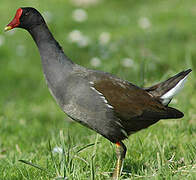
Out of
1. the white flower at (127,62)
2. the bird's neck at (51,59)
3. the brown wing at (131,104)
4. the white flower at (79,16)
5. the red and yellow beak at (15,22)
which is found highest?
the red and yellow beak at (15,22)

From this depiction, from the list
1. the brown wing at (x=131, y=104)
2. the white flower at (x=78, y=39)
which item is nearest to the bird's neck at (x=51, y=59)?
the brown wing at (x=131, y=104)

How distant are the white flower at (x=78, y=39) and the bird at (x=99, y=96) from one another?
4.85m

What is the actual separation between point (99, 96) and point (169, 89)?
70cm

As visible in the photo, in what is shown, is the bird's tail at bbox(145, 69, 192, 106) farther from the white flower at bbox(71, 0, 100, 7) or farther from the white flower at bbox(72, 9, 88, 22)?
the white flower at bbox(71, 0, 100, 7)

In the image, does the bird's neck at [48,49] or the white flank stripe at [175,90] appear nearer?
the bird's neck at [48,49]

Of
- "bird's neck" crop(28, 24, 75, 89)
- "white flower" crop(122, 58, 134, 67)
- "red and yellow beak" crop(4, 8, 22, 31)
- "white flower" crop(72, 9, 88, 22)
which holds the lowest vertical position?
"white flower" crop(122, 58, 134, 67)

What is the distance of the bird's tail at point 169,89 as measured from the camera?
384cm

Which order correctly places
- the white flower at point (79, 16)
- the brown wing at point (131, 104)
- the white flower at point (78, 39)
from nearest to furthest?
the brown wing at point (131, 104) → the white flower at point (78, 39) → the white flower at point (79, 16)

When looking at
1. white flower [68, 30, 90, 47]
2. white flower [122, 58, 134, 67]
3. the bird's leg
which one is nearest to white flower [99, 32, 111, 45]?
white flower [68, 30, 90, 47]

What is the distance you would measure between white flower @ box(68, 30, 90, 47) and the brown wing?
4965 mm

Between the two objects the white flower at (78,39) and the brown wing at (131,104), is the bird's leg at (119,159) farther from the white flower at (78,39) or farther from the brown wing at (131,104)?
the white flower at (78,39)

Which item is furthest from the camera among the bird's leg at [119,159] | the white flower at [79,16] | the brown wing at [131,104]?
the white flower at [79,16]

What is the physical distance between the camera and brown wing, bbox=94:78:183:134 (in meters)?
3.63

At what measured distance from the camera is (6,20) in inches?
420
